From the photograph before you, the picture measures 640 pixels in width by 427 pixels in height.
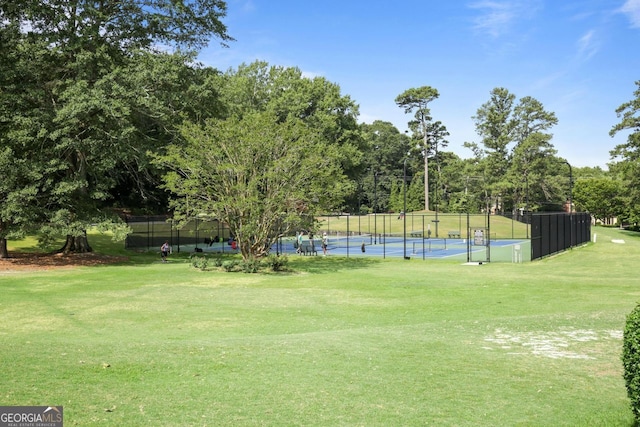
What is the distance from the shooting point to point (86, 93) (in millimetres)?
30594

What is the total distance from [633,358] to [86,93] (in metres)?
31.0

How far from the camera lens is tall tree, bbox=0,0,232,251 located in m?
30.7

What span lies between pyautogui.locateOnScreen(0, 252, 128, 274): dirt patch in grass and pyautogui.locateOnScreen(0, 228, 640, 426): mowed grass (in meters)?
9.75

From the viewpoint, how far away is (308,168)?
1178 inches

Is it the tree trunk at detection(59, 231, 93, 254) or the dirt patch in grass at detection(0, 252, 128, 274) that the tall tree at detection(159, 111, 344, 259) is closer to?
the dirt patch in grass at detection(0, 252, 128, 274)

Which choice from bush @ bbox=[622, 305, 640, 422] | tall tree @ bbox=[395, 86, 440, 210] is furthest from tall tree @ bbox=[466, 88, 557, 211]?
bush @ bbox=[622, 305, 640, 422]

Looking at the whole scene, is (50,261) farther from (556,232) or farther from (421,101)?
(421,101)

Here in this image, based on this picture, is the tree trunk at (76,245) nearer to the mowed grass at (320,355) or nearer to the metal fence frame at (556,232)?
the mowed grass at (320,355)

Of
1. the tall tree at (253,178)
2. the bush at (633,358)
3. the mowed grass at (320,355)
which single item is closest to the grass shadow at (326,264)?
the tall tree at (253,178)

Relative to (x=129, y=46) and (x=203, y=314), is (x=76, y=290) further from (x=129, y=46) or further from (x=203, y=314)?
(x=129, y=46)

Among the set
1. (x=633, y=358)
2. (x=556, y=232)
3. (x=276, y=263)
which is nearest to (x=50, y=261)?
(x=276, y=263)

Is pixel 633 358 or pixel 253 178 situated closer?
pixel 633 358

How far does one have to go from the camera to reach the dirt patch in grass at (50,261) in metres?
30.7

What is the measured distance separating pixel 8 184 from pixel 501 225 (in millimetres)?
63322
